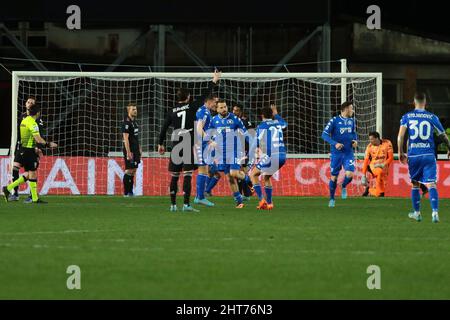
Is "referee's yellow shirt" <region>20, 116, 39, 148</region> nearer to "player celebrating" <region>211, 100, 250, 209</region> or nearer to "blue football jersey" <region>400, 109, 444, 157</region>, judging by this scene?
"player celebrating" <region>211, 100, 250, 209</region>

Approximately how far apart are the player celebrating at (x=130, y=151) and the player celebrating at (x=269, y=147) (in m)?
5.48

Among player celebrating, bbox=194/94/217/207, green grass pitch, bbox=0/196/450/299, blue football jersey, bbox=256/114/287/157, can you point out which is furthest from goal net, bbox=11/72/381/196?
green grass pitch, bbox=0/196/450/299

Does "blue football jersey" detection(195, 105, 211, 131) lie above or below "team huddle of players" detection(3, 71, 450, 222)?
above

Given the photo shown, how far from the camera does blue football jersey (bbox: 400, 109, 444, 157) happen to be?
1644 cm

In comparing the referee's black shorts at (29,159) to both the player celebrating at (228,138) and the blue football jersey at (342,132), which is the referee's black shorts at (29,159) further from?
the blue football jersey at (342,132)

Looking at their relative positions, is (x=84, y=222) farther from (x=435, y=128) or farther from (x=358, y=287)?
(x=358, y=287)

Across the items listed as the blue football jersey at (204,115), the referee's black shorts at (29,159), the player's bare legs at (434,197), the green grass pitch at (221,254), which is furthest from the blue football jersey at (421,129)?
the referee's black shorts at (29,159)

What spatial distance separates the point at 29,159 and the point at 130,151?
3.75m

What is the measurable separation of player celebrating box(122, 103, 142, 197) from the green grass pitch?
6047 millimetres

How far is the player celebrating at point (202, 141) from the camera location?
19.8 m

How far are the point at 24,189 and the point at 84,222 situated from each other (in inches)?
398

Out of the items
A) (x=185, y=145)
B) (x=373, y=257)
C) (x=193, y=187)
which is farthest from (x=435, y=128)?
(x=193, y=187)
